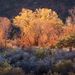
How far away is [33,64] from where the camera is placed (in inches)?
1062

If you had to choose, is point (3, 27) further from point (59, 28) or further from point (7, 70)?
point (7, 70)

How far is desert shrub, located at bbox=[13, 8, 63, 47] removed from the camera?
52.2m

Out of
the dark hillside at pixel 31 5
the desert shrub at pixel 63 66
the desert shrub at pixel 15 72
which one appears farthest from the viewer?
the dark hillside at pixel 31 5

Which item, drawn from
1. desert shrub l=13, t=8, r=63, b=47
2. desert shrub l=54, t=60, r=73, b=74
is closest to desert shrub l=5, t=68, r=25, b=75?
desert shrub l=54, t=60, r=73, b=74

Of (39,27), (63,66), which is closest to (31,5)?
(39,27)

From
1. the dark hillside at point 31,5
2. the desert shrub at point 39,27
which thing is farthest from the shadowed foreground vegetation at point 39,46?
the dark hillside at point 31,5

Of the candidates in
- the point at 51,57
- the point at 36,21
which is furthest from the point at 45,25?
the point at 51,57

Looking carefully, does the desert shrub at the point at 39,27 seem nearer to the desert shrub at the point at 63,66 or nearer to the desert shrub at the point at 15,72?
the desert shrub at the point at 63,66

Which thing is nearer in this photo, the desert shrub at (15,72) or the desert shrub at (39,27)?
the desert shrub at (15,72)

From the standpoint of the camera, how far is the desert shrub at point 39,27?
5216 centimetres

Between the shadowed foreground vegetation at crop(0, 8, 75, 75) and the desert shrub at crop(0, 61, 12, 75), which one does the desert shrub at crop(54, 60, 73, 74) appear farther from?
the desert shrub at crop(0, 61, 12, 75)

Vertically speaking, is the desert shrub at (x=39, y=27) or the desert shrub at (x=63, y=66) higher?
the desert shrub at (x=39, y=27)

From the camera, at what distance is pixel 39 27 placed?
52.4 meters

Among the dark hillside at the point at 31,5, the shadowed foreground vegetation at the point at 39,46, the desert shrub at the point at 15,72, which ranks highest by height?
the dark hillside at the point at 31,5
